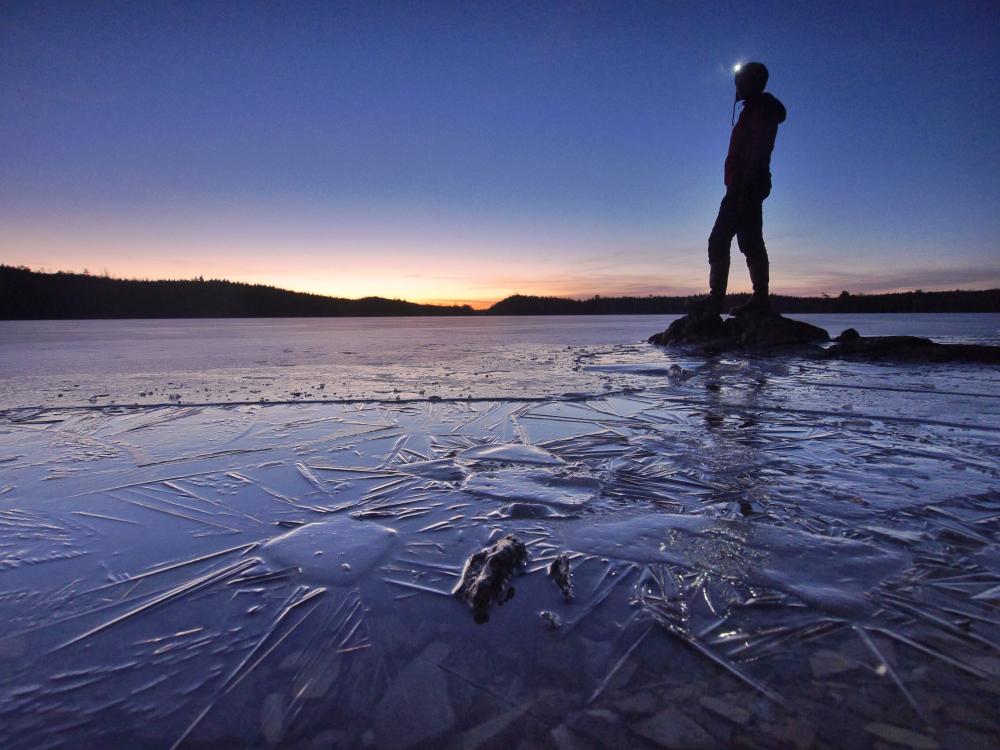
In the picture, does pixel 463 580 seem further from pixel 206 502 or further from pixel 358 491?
pixel 206 502

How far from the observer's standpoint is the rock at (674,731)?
94 cm

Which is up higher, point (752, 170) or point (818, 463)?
point (752, 170)

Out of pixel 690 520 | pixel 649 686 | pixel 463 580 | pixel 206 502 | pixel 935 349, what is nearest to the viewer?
pixel 649 686

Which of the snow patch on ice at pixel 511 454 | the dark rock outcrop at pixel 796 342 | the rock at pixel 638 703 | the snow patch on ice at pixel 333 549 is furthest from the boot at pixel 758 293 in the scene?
the rock at pixel 638 703

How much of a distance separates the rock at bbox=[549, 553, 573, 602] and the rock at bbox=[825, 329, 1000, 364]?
999 cm

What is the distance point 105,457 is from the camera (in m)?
3.01

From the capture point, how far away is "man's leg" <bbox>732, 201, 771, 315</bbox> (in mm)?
11195

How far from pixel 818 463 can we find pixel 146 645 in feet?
10.3

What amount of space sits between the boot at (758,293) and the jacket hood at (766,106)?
10.6 feet

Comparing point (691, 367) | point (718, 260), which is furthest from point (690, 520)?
point (718, 260)

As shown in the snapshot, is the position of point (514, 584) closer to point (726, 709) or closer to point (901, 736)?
point (726, 709)

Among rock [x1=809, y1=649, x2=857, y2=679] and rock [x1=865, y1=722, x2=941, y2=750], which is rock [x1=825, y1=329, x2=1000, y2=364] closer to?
rock [x1=809, y1=649, x2=857, y2=679]

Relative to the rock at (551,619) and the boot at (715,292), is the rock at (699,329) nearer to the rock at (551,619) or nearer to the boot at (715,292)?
the boot at (715,292)

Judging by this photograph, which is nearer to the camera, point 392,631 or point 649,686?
point 649,686
